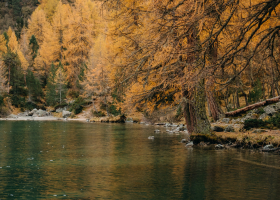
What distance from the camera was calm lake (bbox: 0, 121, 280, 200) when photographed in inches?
280

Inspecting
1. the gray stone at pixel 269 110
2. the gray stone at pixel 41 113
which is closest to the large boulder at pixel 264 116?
the gray stone at pixel 269 110

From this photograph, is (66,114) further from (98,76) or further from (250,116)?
(250,116)

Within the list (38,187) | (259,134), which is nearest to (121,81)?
(38,187)

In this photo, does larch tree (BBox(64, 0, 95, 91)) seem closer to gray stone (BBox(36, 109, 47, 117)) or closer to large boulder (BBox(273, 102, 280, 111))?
gray stone (BBox(36, 109, 47, 117))

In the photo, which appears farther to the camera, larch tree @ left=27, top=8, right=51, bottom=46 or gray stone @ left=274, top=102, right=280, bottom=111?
larch tree @ left=27, top=8, right=51, bottom=46

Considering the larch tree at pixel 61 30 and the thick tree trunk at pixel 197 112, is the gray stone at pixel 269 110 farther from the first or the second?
the larch tree at pixel 61 30

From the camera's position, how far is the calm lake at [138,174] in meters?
7.11

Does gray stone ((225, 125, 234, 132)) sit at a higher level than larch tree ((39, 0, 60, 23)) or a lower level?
lower

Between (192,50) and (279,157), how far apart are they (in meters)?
7.17

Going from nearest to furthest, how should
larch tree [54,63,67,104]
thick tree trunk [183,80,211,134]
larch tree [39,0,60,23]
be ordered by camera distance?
thick tree trunk [183,80,211,134] < larch tree [54,63,67,104] < larch tree [39,0,60,23]

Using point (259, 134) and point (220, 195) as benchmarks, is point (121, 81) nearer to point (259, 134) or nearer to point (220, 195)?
point (220, 195)

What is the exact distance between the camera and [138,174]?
9000 mm

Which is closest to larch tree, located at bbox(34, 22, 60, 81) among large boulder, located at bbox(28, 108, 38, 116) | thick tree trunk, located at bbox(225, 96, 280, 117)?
large boulder, located at bbox(28, 108, 38, 116)

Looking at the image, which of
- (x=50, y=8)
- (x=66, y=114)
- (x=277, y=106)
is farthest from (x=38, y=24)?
(x=277, y=106)
